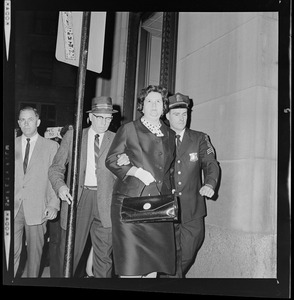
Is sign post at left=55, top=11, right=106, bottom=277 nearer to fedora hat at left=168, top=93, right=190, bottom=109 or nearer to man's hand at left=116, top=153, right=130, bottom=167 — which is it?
man's hand at left=116, top=153, right=130, bottom=167

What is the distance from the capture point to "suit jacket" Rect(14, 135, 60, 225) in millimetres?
3732

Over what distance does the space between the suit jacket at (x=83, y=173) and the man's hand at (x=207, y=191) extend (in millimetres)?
827

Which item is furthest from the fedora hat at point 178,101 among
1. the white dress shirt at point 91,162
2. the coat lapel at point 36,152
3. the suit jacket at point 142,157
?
the coat lapel at point 36,152

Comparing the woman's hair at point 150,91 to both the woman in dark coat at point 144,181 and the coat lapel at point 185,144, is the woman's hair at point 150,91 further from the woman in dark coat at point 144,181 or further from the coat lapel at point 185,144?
the coat lapel at point 185,144

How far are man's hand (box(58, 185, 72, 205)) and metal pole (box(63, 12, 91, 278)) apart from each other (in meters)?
0.04

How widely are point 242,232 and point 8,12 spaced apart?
3.05m

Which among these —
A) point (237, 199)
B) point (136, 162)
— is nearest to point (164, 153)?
point (136, 162)

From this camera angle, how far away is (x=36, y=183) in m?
3.76

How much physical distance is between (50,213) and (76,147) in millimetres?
681

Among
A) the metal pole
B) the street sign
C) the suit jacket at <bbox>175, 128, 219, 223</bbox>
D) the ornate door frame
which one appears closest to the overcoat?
the suit jacket at <bbox>175, 128, 219, 223</bbox>

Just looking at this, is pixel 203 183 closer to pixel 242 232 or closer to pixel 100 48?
pixel 242 232

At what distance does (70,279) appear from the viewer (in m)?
3.65

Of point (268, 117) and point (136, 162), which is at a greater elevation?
point (268, 117)

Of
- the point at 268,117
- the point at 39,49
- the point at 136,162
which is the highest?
the point at 39,49
